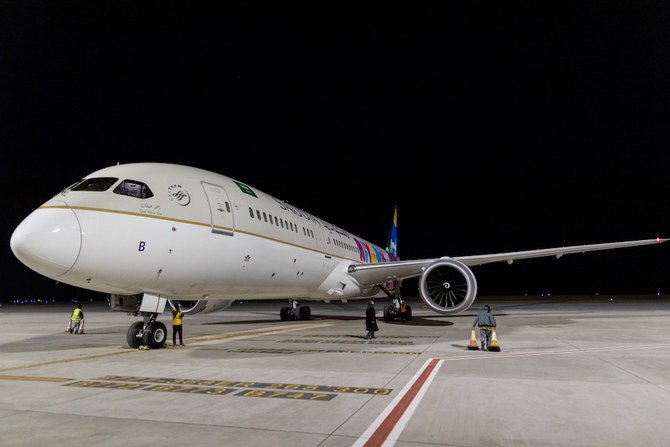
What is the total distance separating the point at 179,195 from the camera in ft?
34.0

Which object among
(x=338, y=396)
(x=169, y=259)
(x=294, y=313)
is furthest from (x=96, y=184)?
(x=294, y=313)

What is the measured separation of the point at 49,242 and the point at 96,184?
6.33 ft

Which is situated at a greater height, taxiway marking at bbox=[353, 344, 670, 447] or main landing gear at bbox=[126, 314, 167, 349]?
main landing gear at bbox=[126, 314, 167, 349]

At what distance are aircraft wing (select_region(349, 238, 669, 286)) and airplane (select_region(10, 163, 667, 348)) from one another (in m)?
2.02

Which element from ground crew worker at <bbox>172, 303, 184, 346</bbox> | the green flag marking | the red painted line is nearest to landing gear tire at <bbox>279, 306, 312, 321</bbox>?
ground crew worker at <bbox>172, 303, 184, 346</bbox>

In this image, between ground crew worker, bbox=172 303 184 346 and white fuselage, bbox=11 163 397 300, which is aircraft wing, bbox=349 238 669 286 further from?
ground crew worker, bbox=172 303 184 346

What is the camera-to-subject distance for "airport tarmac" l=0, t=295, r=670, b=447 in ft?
14.7

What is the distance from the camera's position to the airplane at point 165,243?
8375 mm

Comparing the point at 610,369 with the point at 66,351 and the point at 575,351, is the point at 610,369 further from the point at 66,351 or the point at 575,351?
the point at 66,351

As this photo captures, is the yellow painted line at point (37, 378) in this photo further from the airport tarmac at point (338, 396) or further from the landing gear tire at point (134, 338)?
the landing gear tire at point (134, 338)

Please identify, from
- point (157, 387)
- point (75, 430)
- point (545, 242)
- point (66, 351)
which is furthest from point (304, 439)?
point (545, 242)

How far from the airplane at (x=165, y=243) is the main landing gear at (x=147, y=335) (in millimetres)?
24

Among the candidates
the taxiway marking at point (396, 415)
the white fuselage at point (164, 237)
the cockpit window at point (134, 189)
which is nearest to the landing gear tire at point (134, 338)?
the white fuselage at point (164, 237)

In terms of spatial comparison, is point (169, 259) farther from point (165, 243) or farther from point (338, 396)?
point (338, 396)
